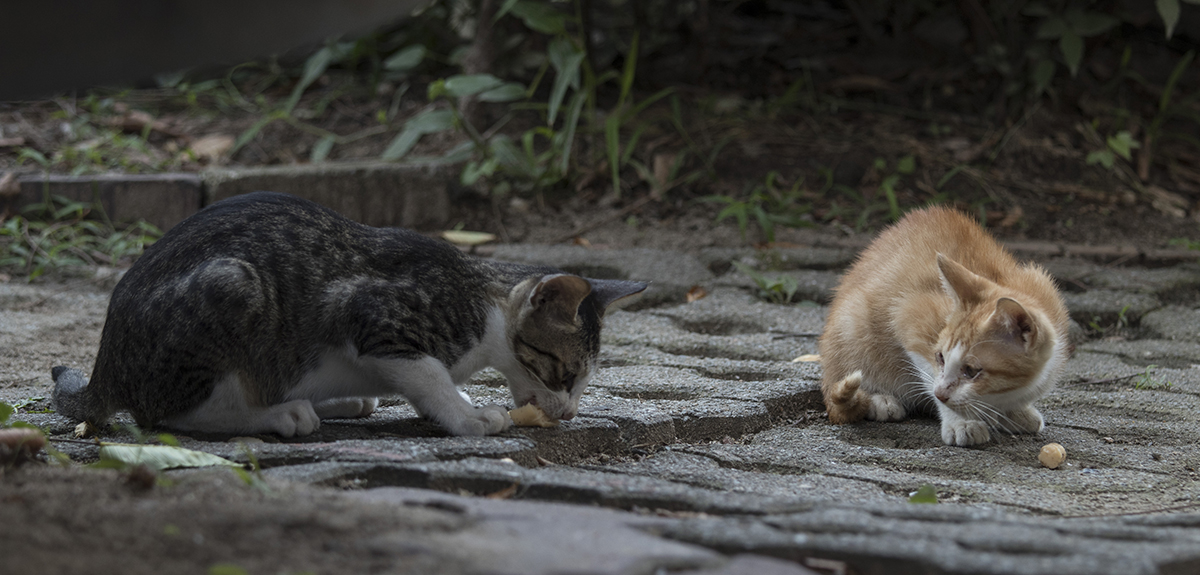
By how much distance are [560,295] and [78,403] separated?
4.37 ft

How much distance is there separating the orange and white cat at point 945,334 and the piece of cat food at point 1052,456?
23 cm

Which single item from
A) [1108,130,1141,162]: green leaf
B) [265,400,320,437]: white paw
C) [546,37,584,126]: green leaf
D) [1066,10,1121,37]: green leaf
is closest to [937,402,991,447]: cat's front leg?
[265,400,320,437]: white paw

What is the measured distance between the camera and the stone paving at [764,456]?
5.01ft

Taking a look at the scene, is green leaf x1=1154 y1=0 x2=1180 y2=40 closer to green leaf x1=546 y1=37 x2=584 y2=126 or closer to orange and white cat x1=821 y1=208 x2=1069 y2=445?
orange and white cat x1=821 y1=208 x2=1069 y2=445

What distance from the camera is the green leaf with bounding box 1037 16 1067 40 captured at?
5.73 m

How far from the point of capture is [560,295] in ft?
9.12

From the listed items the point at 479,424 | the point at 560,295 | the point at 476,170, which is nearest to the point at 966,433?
the point at 560,295

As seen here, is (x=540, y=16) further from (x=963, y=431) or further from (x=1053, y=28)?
(x=963, y=431)

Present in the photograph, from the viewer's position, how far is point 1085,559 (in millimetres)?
1455

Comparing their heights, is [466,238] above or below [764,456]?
above

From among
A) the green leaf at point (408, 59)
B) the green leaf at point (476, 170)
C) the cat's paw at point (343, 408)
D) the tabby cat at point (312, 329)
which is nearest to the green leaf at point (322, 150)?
the green leaf at point (408, 59)

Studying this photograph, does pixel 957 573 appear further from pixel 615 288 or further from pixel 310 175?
pixel 310 175

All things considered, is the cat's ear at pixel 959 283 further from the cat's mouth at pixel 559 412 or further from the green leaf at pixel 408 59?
the green leaf at pixel 408 59

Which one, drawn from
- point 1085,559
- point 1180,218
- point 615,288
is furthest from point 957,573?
point 1180,218
